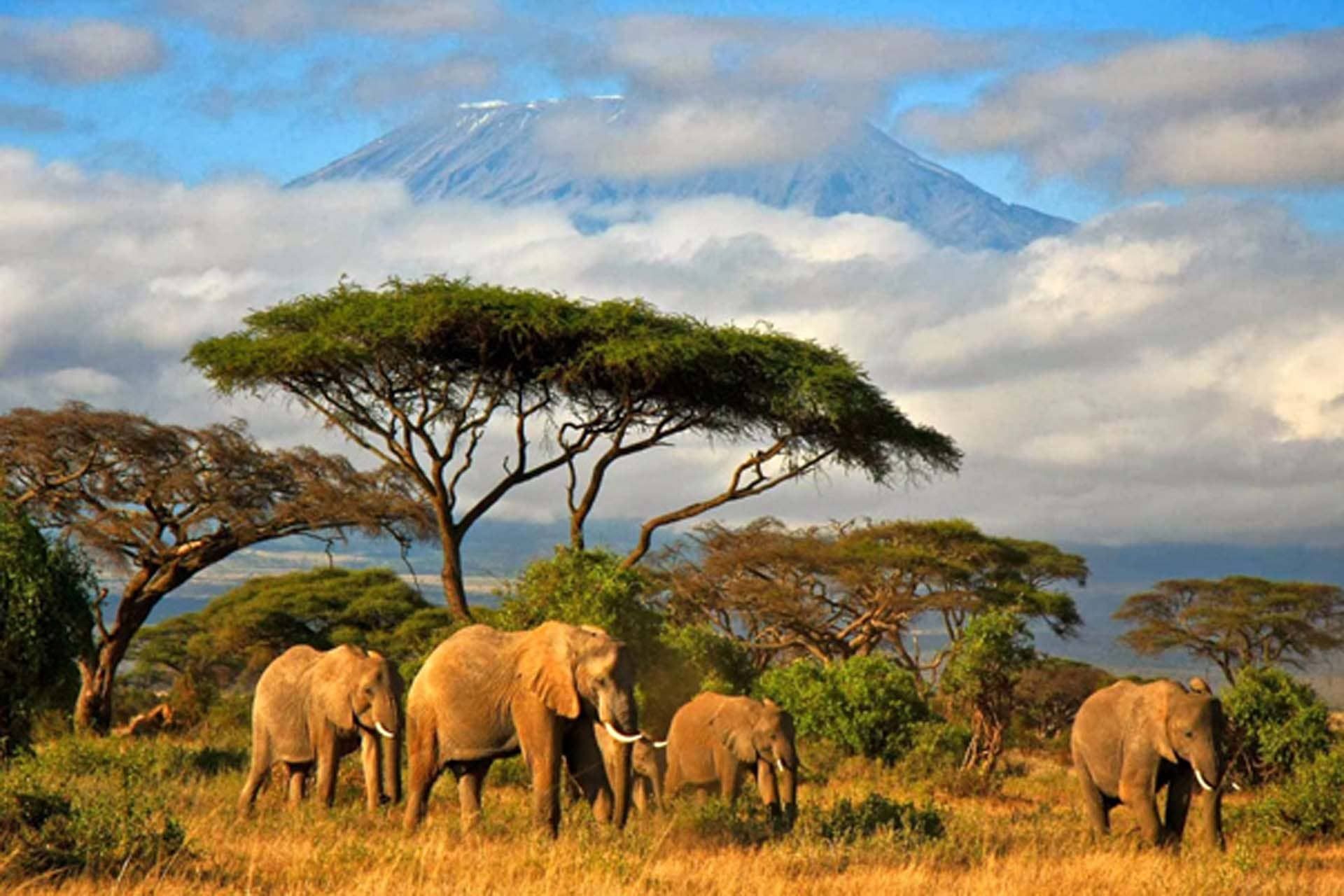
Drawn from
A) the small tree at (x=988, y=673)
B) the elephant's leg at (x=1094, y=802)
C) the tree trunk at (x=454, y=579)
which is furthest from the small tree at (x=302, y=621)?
the elephant's leg at (x=1094, y=802)

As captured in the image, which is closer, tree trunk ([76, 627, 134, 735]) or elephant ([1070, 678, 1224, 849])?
elephant ([1070, 678, 1224, 849])

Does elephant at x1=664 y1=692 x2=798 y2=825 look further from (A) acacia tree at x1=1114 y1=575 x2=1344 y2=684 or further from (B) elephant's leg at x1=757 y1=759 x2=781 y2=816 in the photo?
(A) acacia tree at x1=1114 y1=575 x2=1344 y2=684

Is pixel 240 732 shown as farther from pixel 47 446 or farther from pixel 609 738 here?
pixel 609 738

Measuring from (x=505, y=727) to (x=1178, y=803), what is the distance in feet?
20.5

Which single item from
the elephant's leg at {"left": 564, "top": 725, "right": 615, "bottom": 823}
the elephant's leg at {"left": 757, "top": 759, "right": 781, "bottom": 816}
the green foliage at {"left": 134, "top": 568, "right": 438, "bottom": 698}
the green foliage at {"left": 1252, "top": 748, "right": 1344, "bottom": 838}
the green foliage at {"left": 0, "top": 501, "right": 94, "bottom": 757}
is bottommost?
the green foliage at {"left": 1252, "top": 748, "right": 1344, "bottom": 838}

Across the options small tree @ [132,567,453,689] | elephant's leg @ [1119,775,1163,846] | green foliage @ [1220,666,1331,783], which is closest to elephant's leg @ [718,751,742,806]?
elephant's leg @ [1119,775,1163,846]

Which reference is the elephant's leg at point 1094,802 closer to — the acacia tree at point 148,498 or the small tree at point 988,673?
the small tree at point 988,673

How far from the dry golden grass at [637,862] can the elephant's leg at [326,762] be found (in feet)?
1.06

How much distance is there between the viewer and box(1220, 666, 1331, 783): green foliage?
23016 millimetres

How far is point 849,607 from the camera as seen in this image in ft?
148

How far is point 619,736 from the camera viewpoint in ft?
48.8

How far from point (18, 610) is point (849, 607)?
2767 cm

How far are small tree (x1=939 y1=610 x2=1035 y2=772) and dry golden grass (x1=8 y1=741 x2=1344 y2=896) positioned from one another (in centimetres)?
1005

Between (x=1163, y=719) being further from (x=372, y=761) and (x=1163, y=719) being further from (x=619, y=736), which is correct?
(x=372, y=761)
